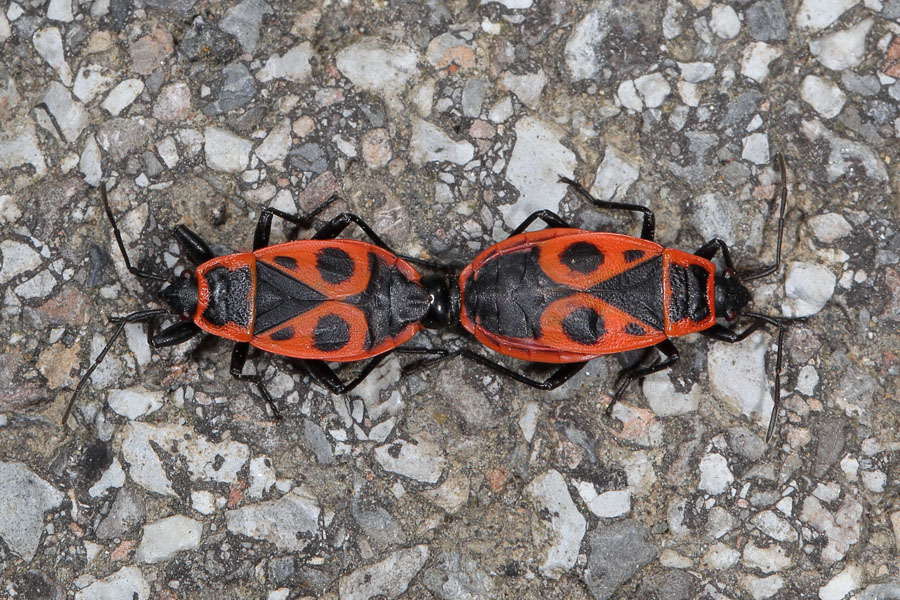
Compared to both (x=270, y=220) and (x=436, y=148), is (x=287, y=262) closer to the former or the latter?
(x=270, y=220)

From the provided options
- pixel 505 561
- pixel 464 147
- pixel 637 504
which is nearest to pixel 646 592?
pixel 637 504

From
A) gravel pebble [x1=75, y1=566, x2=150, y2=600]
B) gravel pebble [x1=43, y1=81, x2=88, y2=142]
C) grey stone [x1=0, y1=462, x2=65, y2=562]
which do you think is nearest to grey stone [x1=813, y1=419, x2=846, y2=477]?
gravel pebble [x1=75, y1=566, x2=150, y2=600]

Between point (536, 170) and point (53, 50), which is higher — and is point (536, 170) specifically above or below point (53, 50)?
below

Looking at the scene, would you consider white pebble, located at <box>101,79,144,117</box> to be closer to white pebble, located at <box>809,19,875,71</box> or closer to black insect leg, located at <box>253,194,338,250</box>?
black insect leg, located at <box>253,194,338,250</box>

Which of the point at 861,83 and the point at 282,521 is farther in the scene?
the point at 861,83

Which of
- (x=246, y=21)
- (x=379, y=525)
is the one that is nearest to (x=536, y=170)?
(x=246, y=21)
